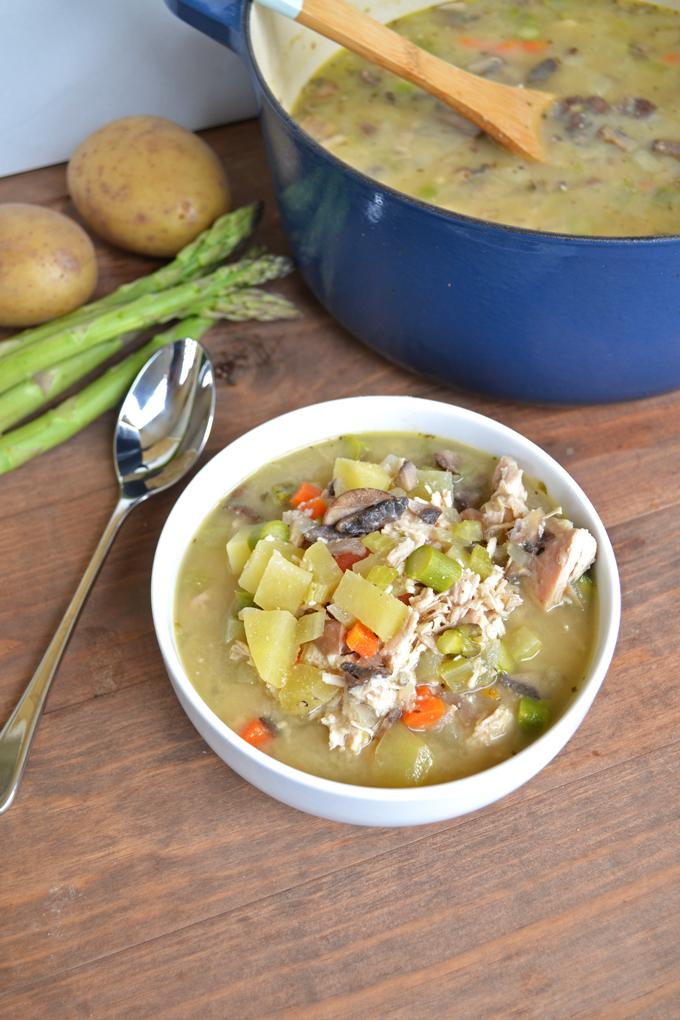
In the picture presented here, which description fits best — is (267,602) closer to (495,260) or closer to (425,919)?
(425,919)

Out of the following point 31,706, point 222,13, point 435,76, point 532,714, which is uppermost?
point 222,13

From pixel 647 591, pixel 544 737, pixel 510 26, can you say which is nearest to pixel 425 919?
pixel 544 737

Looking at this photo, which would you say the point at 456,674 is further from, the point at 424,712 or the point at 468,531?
the point at 468,531

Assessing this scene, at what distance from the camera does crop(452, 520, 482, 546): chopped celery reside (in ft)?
6.29

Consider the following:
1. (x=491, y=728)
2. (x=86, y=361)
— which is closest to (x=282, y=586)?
(x=491, y=728)

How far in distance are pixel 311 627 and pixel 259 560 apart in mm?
205

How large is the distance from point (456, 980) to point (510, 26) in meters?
2.90

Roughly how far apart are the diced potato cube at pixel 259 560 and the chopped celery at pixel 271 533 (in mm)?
41

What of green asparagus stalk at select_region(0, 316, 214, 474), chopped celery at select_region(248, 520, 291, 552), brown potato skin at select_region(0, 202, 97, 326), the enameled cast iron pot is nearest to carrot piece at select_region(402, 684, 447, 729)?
chopped celery at select_region(248, 520, 291, 552)

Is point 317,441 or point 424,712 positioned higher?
point 317,441

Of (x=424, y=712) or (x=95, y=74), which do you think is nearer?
(x=424, y=712)

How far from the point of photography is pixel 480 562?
6.13 ft

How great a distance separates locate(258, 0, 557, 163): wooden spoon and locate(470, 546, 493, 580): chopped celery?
1.27m

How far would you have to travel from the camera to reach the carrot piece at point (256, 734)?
1.70 m
